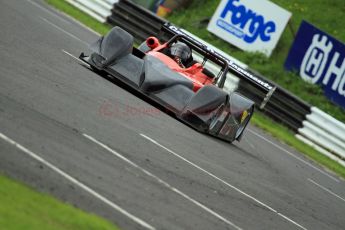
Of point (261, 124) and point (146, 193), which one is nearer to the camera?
point (146, 193)

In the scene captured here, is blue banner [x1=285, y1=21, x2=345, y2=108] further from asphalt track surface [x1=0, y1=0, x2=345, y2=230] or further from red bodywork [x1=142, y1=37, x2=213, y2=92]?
red bodywork [x1=142, y1=37, x2=213, y2=92]

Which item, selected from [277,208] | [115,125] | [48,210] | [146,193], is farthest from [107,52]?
[48,210]

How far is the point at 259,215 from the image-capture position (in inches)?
380

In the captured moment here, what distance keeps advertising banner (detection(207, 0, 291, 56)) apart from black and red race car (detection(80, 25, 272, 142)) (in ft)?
32.1

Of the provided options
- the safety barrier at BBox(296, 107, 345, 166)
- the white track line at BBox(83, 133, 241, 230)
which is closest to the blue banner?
the safety barrier at BBox(296, 107, 345, 166)

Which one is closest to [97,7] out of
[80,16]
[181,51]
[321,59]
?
[80,16]

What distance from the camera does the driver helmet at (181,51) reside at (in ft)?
46.1

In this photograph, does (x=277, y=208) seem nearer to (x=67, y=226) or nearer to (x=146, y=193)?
(x=146, y=193)

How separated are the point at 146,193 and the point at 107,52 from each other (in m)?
5.15

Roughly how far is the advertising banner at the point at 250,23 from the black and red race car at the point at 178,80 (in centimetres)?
980

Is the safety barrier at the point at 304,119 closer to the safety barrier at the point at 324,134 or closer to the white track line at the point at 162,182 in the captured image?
the safety barrier at the point at 324,134

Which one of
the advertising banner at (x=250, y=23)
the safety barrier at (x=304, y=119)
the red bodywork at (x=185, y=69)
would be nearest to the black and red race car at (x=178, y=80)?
the red bodywork at (x=185, y=69)

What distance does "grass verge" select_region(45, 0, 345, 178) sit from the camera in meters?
18.7

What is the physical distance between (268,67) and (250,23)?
5.34 feet
